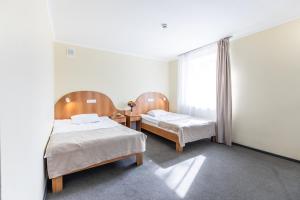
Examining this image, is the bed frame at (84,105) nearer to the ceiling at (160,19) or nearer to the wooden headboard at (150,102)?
the wooden headboard at (150,102)

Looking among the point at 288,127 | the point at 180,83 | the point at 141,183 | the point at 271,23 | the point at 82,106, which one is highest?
the point at 271,23

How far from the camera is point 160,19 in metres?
2.44

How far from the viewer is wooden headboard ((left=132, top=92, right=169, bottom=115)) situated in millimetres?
4453

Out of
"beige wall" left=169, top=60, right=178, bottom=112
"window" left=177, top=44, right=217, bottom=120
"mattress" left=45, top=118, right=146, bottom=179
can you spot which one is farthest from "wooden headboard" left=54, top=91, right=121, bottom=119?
"window" left=177, top=44, right=217, bottom=120

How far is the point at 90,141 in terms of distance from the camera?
6.24 feet

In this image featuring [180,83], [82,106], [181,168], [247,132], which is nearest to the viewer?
[181,168]

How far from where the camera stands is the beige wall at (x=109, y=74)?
3375 millimetres

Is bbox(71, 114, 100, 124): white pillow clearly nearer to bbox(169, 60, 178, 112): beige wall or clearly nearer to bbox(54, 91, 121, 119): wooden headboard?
bbox(54, 91, 121, 119): wooden headboard

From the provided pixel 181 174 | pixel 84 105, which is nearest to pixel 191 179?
pixel 181 174

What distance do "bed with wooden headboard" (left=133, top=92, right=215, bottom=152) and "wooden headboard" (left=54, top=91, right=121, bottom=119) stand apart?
2.67ft

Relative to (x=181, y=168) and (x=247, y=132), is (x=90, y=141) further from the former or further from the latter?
(x=247, y=132)

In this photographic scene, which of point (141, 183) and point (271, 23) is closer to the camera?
point (141, 183)

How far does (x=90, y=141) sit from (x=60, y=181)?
541 millimetres

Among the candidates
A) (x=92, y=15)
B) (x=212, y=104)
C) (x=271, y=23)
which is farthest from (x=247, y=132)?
(x=92, y=15)
